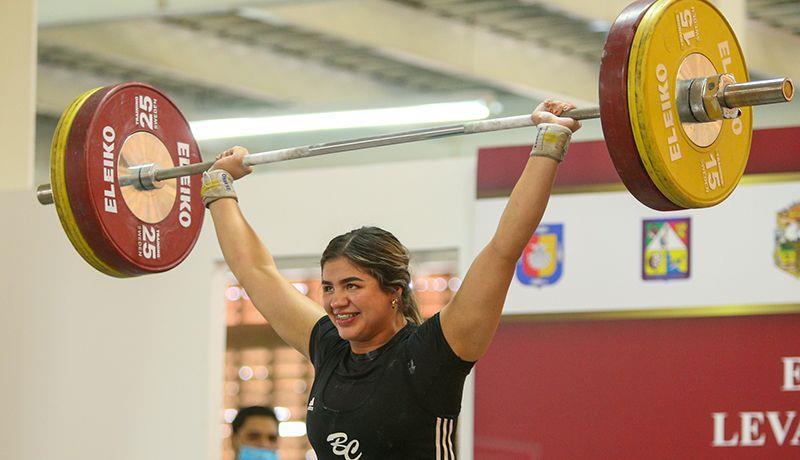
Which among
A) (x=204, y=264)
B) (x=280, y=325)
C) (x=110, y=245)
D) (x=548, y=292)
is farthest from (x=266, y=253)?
(x=204, y=264)

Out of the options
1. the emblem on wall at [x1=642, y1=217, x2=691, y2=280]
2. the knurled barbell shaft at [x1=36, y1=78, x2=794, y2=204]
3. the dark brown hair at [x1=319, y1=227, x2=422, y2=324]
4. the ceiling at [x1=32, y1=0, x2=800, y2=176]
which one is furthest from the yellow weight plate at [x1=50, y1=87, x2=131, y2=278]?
the ceiling at [x1=32, y1=0, x2=800, y2=176]

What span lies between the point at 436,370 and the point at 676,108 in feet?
2.47

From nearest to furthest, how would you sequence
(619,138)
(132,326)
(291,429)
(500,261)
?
(500,261) < (619,138) < (132,326) < (291,429)

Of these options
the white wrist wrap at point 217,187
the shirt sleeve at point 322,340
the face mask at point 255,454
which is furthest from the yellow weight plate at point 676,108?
the face mask at point 255,454

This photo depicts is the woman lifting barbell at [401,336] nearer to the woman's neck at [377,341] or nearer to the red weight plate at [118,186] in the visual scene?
the woman's neck at [377,341]

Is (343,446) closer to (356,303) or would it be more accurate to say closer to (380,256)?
(356,303)

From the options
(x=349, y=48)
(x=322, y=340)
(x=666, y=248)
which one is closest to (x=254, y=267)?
(x=322, y=340)

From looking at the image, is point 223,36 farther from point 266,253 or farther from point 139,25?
point 266,253

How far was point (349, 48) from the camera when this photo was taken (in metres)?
9.58

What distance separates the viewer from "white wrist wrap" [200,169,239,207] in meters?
3.54

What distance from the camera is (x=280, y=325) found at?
3.37 metres

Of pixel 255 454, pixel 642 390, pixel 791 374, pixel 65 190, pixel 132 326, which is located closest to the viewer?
pixel 65 190

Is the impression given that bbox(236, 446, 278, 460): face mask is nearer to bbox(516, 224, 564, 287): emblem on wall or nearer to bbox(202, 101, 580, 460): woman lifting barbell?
bbox(516, 224, 564, 287): emblem on wall

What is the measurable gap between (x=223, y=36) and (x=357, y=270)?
654cm
